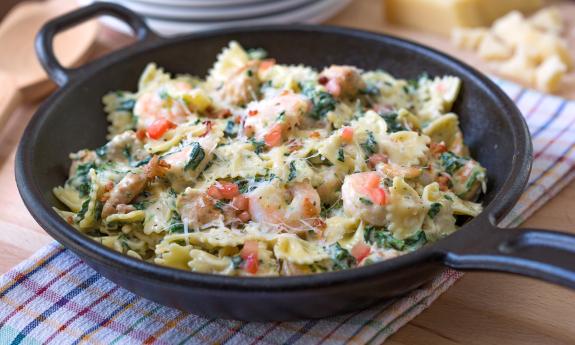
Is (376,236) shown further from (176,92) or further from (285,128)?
(176,92)

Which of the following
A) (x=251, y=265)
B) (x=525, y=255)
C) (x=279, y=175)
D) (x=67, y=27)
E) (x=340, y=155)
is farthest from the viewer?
(x=67, y=27)

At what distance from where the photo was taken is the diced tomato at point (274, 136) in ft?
10.6

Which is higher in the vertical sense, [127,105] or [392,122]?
[392,122]

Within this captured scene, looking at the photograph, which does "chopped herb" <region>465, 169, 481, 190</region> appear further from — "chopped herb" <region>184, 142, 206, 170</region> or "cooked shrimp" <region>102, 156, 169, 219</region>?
"cooked shrimp" <region>102, 156, 169, 219</region>

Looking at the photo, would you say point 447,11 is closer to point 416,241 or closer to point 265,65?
point 265,65

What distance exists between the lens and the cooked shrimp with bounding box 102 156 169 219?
301 centimetres

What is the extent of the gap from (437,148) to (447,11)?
2023 mm

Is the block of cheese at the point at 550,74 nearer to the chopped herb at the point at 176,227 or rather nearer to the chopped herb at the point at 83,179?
the chopped herb at the point at 176,227

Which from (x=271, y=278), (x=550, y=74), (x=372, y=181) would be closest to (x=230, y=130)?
(x=372, y=181)

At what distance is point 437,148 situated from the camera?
11.1 ft

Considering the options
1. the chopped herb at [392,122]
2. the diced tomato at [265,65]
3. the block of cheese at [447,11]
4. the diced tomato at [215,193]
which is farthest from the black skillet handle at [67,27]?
the block of cheese at [447,11]

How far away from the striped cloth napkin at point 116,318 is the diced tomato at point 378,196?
389 mm

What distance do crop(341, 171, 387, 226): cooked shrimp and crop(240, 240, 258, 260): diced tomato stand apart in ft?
1.33

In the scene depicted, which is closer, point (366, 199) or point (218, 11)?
point (366, 199)
